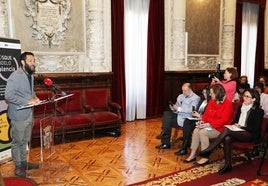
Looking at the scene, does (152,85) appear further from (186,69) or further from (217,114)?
(217,114)

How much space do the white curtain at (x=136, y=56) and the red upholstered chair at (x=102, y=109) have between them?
1.06 metres

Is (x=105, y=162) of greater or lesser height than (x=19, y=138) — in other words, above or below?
below

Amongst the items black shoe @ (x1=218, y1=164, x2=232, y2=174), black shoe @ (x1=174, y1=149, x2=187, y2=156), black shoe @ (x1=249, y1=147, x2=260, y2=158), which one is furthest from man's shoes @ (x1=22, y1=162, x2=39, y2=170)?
black shoe @ (x1=249, y1=147, x2=260, y2=158)

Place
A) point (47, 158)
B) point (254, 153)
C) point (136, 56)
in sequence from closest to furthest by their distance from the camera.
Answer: point (47, 158) < point (254, 153) < point (136, 56)

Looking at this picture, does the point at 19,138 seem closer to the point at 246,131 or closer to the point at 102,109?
the point at 102,109

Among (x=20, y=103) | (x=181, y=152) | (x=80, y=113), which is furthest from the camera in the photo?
(x=80, y=113)

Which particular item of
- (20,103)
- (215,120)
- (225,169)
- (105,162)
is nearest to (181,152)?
(215,120)

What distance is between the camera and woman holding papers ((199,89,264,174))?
13.0ft

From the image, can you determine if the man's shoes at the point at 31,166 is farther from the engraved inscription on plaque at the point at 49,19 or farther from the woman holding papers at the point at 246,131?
the engraved inscription on plaque at the point at 49,19

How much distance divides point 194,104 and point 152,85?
3.01 meters

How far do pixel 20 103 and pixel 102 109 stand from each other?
3.01 metres

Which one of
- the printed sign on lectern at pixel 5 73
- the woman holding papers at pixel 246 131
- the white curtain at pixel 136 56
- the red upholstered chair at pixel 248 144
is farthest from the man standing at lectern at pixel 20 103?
the white curtain at pixel 136 56

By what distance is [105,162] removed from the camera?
177 inches

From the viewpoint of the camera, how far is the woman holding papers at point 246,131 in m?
3.96
